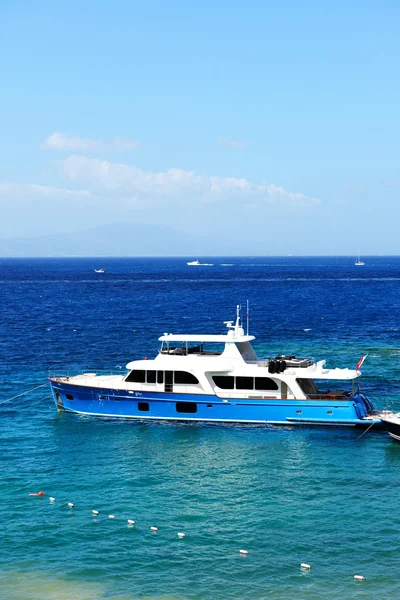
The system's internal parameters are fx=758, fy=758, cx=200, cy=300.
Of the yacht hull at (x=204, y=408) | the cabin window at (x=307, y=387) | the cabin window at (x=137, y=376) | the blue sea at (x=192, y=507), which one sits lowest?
the blue sea at (x=192, y=507)

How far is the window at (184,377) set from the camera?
172 feet

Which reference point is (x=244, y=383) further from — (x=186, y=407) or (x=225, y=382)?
(x=186, y=407)

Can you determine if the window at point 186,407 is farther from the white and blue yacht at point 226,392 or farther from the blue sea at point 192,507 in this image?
the blue sea at point 192,507

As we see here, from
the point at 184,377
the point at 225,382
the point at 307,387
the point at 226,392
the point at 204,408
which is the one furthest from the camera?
the point at 184,377

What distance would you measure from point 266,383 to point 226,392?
9.21 feet

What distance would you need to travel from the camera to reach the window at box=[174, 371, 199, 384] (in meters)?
52.6

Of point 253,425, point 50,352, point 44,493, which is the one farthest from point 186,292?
point 44,493

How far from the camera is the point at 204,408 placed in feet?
170

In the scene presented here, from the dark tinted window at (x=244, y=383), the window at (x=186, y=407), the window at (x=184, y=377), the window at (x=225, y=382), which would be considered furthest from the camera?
the window at (x=184, y=377)

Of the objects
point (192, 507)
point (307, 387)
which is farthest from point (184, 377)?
point (192, 507)

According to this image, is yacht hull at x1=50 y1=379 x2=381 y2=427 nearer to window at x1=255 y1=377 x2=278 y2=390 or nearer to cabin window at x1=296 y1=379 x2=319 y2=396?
Answer: window at x1=255 y1=377 x2=278 y2=390

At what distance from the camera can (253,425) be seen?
5103 cm

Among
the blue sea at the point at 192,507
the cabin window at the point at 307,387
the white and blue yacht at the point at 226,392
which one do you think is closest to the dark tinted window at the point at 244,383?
the white and blue yacht at the point at 226,392

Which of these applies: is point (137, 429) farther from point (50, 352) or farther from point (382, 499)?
point (50, 352)
